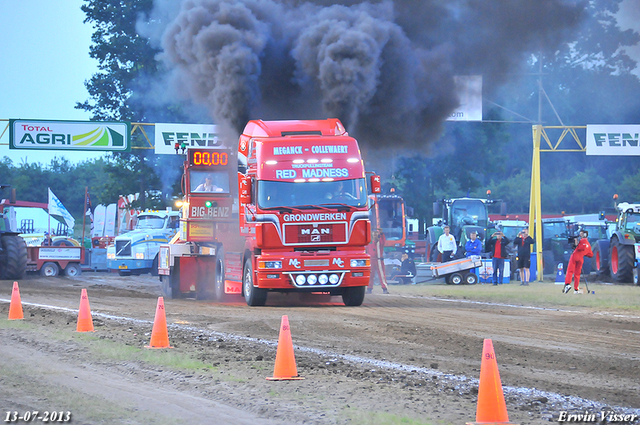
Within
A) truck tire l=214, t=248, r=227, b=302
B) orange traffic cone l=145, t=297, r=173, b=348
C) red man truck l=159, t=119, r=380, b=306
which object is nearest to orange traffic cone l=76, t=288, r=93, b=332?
orange traffic cone l=145, t=297, r=173, b=348

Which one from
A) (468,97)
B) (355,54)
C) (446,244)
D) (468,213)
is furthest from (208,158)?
(468,213)

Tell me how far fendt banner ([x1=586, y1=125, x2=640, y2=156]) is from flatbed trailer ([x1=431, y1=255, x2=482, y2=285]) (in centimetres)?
1139

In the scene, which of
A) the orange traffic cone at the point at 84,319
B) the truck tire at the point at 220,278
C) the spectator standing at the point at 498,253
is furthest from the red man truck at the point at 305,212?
the spectator standing at the point at 498,253

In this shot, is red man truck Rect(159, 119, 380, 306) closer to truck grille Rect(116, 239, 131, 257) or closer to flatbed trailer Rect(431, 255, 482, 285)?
flatbed trailer Rect(431, 255, 482, 285)

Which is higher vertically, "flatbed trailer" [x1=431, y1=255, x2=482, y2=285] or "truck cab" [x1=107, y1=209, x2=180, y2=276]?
"truck cab" [x1=107, y1=209, x2=180, y2=276]

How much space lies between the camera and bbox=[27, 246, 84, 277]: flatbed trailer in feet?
98.1

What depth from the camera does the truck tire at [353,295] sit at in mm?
16109

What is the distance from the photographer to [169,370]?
27.8ft

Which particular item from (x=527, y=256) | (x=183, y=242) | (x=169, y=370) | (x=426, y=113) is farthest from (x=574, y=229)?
(x=169, y=370)

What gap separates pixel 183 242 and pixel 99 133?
47.6 ft

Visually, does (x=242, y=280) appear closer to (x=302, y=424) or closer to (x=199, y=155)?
(x=199, y=155)

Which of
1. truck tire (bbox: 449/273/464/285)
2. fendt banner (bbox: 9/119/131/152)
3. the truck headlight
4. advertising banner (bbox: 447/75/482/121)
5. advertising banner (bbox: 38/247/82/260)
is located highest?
advertising banner (bbox: 447/75/482/121)

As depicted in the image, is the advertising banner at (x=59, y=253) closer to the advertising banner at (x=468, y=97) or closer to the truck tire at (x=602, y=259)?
the advertising banner at (x=468, y=97)

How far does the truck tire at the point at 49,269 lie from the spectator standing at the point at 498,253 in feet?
53.5
